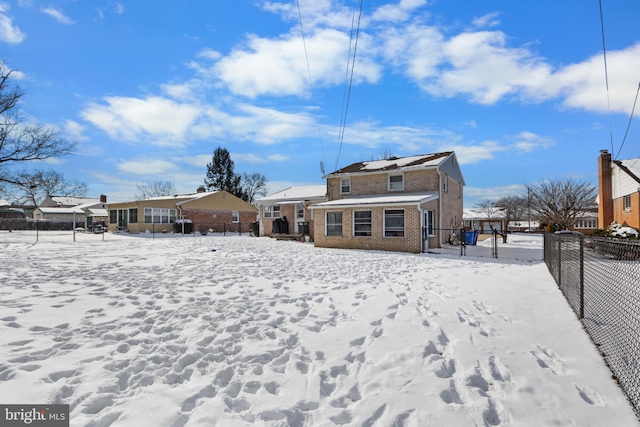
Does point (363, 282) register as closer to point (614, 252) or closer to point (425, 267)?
point (425, 267)

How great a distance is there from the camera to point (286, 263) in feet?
36.1

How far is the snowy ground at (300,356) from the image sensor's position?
290 centimetres

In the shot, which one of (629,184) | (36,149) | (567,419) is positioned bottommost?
(567,419)

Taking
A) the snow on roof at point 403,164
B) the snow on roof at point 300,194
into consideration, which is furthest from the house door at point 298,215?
the snow on roof at point 403,164

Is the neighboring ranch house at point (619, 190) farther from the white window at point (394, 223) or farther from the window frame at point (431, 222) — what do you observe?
the white window at point (394, 223)

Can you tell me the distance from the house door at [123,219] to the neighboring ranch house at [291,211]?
49.4ft

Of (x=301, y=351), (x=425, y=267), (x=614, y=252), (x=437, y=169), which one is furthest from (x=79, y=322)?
(x=437, y=169)

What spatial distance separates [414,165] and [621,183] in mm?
Result: 14401

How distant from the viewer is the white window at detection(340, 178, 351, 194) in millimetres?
21797

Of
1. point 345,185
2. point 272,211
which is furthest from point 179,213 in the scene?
point 345,185

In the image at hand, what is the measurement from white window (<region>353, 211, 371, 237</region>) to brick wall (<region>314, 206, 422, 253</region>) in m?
0.21

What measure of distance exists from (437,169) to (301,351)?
16.2 meters

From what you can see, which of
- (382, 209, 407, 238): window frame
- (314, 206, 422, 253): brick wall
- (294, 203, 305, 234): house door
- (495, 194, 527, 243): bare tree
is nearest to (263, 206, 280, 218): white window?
(294, 203, 305, 234): house door

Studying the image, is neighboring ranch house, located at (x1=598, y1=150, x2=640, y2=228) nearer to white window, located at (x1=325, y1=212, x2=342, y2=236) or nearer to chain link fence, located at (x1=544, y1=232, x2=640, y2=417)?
white window, located at (x1=325, y1=212, x2=342, y2=236)
